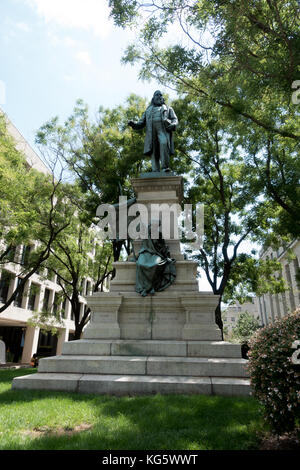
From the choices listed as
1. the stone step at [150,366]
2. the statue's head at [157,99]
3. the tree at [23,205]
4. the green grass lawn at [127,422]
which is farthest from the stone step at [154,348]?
the tree at [23,205]

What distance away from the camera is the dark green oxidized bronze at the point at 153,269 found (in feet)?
26.4

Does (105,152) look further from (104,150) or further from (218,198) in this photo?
(218,198)

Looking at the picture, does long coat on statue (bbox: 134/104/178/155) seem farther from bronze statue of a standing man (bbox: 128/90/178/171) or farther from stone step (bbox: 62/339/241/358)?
stone step (bbox: 62/339/241/358)

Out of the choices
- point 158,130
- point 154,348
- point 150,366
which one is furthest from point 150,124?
point 150,366

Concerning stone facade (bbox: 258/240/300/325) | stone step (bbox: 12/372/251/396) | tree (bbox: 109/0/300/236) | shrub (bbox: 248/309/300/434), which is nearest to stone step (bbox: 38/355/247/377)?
stone step (bbox: 12/372/251/396)

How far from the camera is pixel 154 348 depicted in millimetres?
7102

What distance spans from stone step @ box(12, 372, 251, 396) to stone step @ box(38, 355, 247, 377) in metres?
0.16

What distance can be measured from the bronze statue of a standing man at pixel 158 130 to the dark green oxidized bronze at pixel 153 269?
130 inches

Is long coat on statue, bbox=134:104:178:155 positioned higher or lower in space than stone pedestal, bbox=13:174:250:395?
higher

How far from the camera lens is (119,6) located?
807cm

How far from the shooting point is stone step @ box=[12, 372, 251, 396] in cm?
572

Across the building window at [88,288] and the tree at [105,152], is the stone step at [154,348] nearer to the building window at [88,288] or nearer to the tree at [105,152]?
the tree at [105,152]

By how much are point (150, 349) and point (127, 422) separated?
2.88 metres
